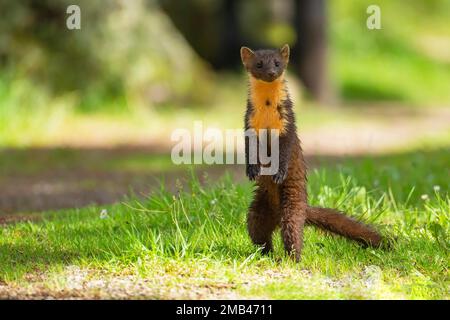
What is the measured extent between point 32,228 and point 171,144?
6477 millimetres

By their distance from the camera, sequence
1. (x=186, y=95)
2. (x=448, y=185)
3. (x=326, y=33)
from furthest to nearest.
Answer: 1. (x=326, y=33)
2. (x=186, y=95)
3. (x=448, y=185)

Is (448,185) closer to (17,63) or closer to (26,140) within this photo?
(26,140)

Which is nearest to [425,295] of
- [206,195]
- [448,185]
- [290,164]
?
[290,164]

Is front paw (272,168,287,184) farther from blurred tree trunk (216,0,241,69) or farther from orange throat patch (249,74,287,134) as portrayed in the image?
blurred tree trunk (216,0,241,69)

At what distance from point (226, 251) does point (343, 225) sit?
30.6 inches

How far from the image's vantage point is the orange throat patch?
17.4ft

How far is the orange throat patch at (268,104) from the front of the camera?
531 centimetres

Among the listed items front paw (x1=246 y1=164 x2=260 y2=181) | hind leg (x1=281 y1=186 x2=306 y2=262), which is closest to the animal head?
front paw (x1=246 y1=164 x2=260 y2=181)

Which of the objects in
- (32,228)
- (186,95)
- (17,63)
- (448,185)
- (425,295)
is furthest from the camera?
(186,95)

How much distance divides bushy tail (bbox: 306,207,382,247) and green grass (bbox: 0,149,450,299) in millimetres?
85

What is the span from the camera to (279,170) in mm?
5242

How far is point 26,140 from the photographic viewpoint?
39.4 feet

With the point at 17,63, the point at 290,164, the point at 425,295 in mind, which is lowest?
the point at 425,295

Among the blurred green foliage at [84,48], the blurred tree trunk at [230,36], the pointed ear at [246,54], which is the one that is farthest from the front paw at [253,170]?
the blurred tree trunk at [230,36]
